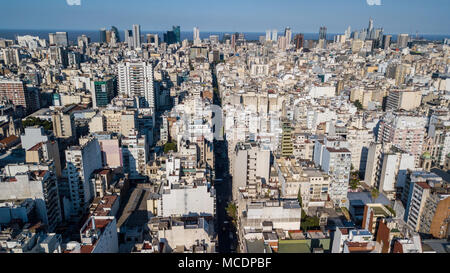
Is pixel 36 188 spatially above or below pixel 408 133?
below

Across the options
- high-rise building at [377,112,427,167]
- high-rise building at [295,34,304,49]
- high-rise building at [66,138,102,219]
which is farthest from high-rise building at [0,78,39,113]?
high-rise building at [295,34,304,49]

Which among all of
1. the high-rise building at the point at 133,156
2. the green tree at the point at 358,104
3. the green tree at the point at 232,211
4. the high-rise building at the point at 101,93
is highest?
the high-rise building at the point at 101,93

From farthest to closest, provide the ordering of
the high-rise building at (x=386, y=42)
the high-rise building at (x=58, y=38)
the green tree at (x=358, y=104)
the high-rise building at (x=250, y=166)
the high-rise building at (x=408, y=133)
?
the high-rise building at (x=58, y=38) < the high-rise building at (x=386, y=42) < the green tree at (x=358, y=104) < the high-rise building at (x=408, y=133) < the high-rise building at (x=250, y=166)

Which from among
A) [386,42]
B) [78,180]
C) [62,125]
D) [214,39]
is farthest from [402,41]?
[78,180]

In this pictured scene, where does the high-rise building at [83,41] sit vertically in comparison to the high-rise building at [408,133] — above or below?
above

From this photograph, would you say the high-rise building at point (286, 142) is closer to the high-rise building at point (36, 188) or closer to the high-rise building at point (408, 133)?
the high-rise building at point (408, 133)

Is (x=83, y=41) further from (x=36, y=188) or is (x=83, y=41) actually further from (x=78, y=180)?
(x=36, y=188)

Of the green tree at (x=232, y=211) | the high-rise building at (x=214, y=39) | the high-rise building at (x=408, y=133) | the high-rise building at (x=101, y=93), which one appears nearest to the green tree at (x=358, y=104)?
the high-rise building at (x=408, y=133)

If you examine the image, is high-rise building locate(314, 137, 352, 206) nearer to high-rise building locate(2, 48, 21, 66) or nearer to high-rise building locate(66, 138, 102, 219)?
high-rise building locate(66, 138, 102, 219)
